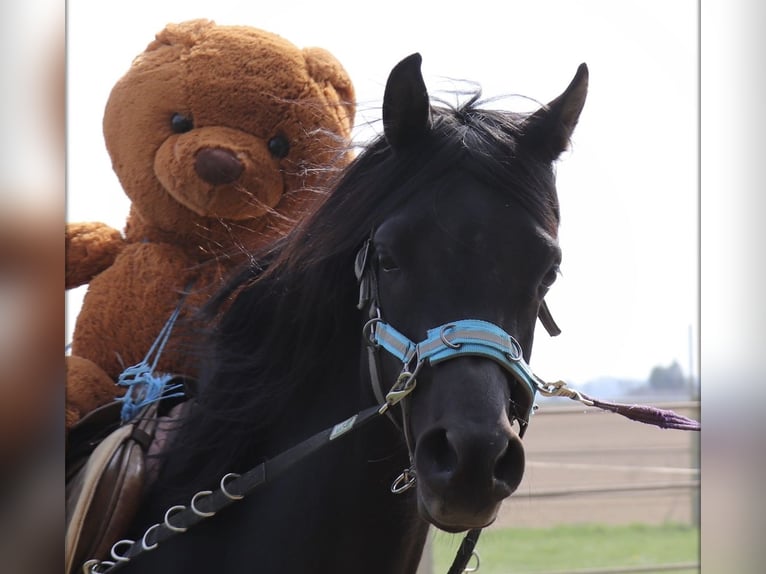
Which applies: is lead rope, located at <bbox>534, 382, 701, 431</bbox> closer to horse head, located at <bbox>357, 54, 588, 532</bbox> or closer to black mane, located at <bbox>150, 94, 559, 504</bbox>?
horse head, located at <bbox>357, 54, 588, 532</bbox>

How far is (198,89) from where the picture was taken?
8.74 ft

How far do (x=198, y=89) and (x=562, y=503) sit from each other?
8314 millimetres

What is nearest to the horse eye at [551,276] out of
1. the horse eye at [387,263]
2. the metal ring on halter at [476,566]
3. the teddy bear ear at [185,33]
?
the horse eye at [387,263]

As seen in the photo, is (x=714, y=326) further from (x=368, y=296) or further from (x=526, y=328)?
(x=368, y=296)

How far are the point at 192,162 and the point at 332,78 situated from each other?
0.53m

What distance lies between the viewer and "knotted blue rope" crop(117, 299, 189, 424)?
7.16ft

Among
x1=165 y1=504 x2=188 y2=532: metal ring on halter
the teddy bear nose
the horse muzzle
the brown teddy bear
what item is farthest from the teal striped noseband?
the teddy bear nose

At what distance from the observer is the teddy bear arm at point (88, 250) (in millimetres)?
2738

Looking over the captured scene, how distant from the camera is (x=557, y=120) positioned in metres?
1.79

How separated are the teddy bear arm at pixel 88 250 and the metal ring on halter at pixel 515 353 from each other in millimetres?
1606

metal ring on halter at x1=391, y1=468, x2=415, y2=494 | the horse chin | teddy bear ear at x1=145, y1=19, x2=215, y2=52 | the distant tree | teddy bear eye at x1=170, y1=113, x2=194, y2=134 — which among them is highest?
teddy bear ear at x1=145, y1=19, x2=215, y2=52

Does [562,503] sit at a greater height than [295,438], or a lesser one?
lesser

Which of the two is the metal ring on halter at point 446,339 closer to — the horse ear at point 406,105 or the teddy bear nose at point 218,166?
the horse ear at point 406,105

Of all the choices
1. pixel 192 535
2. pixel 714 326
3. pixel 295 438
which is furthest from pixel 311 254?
pixel 714 326
